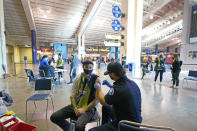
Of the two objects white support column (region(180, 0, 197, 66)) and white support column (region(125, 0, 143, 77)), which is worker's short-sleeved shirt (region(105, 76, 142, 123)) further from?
white support column (region(180, 0, 197, 66))

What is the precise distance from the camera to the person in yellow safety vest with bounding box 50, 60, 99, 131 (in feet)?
5.07

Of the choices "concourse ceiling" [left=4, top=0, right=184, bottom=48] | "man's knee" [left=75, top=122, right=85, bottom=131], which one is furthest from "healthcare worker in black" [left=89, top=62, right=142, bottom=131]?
"concourse ceiling" [left=4, top=0, right=184, bottom=48]

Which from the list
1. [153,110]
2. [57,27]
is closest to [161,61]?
[153,110]

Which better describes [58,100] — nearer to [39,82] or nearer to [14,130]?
[39,82]

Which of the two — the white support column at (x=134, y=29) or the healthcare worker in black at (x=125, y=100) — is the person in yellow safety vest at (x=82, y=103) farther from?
the white support column at (x=134, y=29)

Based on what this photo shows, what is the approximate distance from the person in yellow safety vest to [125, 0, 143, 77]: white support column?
5499 mm

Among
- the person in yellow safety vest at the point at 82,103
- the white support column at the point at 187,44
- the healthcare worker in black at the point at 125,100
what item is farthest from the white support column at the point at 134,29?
the healthcare worker in black at the point at 125,100

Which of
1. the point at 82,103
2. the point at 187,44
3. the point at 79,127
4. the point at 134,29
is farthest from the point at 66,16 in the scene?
the point at 79,127

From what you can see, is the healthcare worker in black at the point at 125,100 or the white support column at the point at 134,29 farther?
the white support column at the point at 134,29

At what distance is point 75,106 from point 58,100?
199 centimetres

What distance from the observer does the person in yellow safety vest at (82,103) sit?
1.55 meters

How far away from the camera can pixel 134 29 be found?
22.4 ft

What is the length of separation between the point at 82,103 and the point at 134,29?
20.8ft

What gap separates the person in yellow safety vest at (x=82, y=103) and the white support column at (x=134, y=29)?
5.50m
